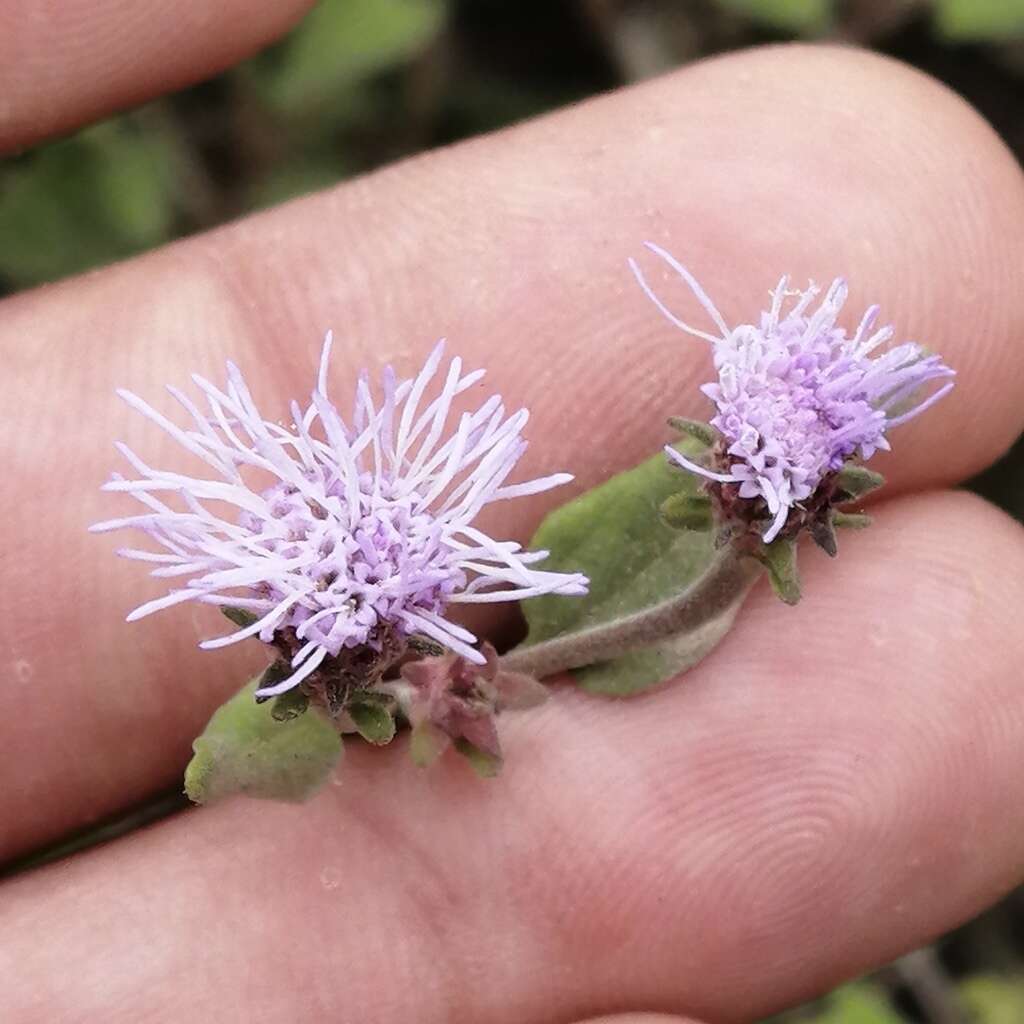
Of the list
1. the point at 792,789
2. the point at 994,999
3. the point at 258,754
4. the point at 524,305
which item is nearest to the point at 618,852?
the point at 792,789

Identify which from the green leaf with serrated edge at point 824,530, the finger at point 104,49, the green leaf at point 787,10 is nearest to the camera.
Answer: the green leaf with serrated edge at point 824,530

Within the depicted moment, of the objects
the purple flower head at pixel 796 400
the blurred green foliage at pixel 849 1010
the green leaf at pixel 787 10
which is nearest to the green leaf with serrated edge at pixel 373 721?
the purple flower head at pixel 796 400

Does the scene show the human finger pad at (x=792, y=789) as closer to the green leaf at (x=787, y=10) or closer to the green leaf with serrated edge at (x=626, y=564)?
the green leaf with serrated edge at (x=626, y=564)

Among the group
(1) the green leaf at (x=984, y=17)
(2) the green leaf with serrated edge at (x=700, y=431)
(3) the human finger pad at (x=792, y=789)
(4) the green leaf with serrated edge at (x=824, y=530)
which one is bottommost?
(3) the human finger pad at (x=792, y=789)

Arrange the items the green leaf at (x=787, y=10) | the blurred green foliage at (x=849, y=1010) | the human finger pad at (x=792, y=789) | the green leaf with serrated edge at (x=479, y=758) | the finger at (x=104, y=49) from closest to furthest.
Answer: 1. the green leaf with serrated edge at (x=479, y=758)
2. the human finger pad at (x=792, y=789)
3. the finger at (x=104, y=49)
4. the blurred green foliage at (x=849, y=1010)
5. the green leaf at (x=787, y=10)

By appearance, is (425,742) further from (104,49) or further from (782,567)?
(104,49)

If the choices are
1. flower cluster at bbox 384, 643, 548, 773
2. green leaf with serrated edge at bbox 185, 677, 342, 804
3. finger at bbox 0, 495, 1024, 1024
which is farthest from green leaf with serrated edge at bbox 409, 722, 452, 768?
finger at bbox 0, 495, 1024, 1024

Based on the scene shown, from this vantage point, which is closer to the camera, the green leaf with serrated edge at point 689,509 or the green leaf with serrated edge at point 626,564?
the green leaf with serrated edge at point 689,509

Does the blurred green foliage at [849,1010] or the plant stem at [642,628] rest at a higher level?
the plant stem at [642,628]
